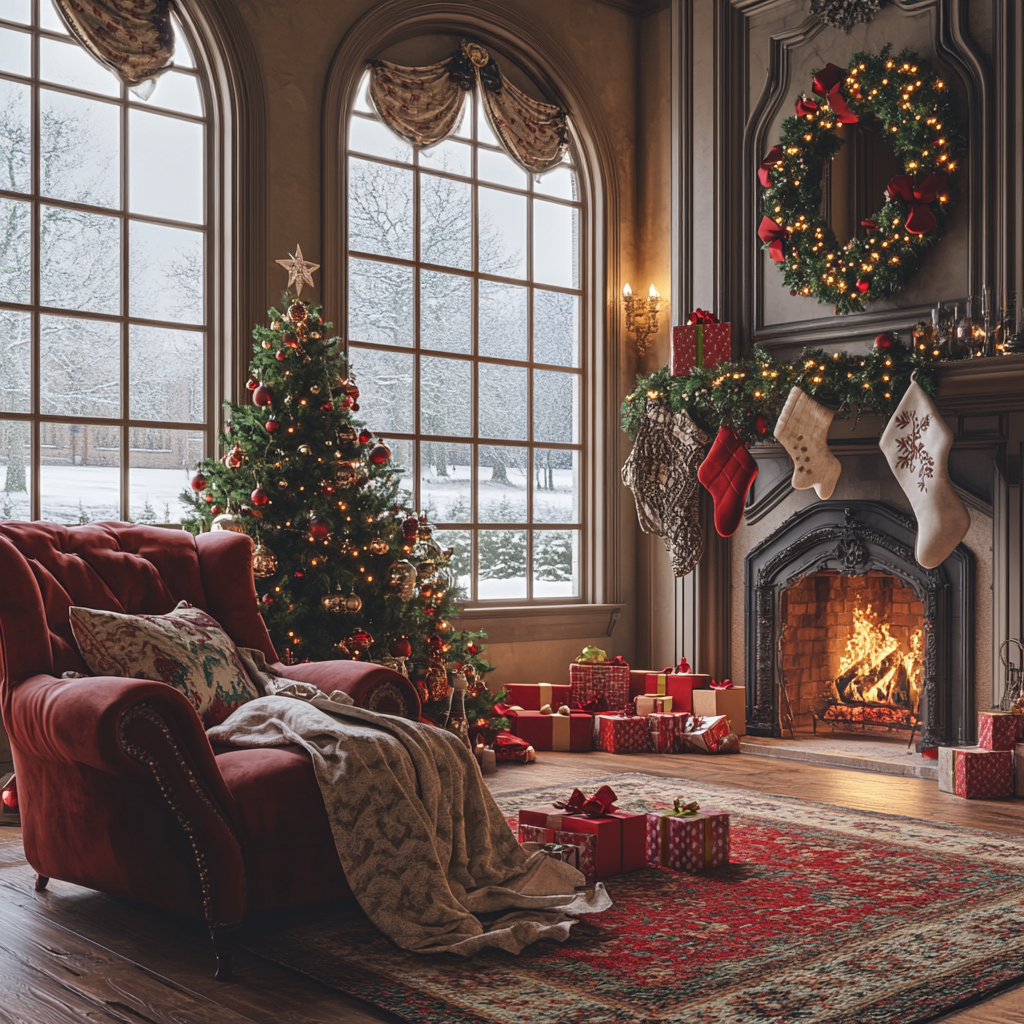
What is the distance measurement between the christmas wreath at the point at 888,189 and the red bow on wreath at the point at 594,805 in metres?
3.15

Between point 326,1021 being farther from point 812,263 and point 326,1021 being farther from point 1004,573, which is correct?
point 812,263

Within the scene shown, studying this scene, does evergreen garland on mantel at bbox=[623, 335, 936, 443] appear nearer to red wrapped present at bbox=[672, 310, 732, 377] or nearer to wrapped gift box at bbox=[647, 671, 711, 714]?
red wrapped present at bbox=[672, 310, 732, 377]

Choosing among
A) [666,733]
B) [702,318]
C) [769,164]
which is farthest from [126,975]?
[769,164]

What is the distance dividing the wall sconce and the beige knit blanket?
426cm

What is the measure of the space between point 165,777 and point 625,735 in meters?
3.39

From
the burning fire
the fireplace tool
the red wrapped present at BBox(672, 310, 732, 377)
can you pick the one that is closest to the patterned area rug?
the fireplace tool

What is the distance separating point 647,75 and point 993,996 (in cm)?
591

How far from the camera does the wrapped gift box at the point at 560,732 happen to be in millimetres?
5875

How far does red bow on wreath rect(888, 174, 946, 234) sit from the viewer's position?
5367 mm

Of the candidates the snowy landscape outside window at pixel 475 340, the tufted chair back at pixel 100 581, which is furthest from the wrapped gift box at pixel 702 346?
the tufted chair back at pixel 100 581

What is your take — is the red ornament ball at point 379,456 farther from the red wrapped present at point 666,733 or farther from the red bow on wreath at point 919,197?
the red bow on wreath at point 919,197

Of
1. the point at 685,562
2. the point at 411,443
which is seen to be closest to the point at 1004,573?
the point at 685,562

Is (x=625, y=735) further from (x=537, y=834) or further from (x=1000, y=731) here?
(x=537, y=834)

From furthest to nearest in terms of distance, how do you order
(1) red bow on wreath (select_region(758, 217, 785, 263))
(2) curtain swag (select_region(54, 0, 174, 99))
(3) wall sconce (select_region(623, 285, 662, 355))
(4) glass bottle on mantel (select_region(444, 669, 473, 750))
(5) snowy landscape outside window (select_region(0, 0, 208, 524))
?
(3) wall sconce (select_region(623, 285, 662, 355))
(1) red bow on wreath (select_region(758, 217, 785, 263))
(4) glass bottle on mantel (select_region(444, 669, 473, 750))
(2) curtain swag (select_region(54, 0, 174, 99))
(5) snowy landscape outside window (select_region(0, 0, 208, 524))
